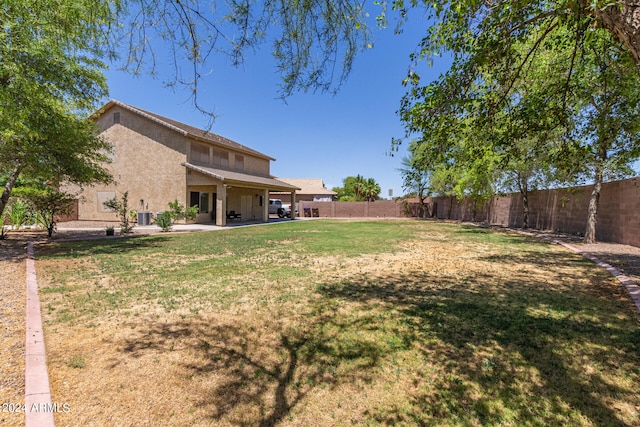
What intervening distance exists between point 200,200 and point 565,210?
2304 centimetres

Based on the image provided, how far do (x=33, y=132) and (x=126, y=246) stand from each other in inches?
191

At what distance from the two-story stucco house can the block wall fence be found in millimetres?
18706

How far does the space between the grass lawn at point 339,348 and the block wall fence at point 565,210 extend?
664 cm

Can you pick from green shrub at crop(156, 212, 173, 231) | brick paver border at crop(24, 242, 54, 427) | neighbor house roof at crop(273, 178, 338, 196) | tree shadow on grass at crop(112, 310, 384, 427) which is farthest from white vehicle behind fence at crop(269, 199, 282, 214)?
tree shadow on grass at crop(112, 310, 384, 427)

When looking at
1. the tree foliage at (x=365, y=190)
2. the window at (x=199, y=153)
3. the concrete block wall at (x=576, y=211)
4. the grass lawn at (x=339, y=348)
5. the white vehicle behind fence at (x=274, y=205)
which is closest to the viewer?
the grass lawn at (x=339, y=348)

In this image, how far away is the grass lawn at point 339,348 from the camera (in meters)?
2.46

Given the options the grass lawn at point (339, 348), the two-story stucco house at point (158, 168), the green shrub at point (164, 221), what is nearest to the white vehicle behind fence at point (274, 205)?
the two-story stucco house at point (158, 168)

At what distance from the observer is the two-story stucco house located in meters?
20.1

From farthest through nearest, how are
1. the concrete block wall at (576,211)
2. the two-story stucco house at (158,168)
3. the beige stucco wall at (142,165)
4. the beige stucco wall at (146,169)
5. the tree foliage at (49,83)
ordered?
the beige stucco wall at (142,165), the beige stucco wall at (146,169), the two-story stucco house at (158,168), the concrete block wall at (576,211), the tree foliage at (49,83)

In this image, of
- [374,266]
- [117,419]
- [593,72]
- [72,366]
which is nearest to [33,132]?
[72,366]

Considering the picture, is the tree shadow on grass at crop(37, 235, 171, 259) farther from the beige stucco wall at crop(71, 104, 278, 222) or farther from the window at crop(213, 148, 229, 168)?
the window at crop(213, 148, 229, 168)

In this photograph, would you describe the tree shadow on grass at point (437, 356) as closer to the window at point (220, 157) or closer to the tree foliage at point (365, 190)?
the window at point (220, 157)

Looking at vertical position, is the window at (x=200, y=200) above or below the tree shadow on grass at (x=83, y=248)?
above

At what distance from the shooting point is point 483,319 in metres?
4.28
